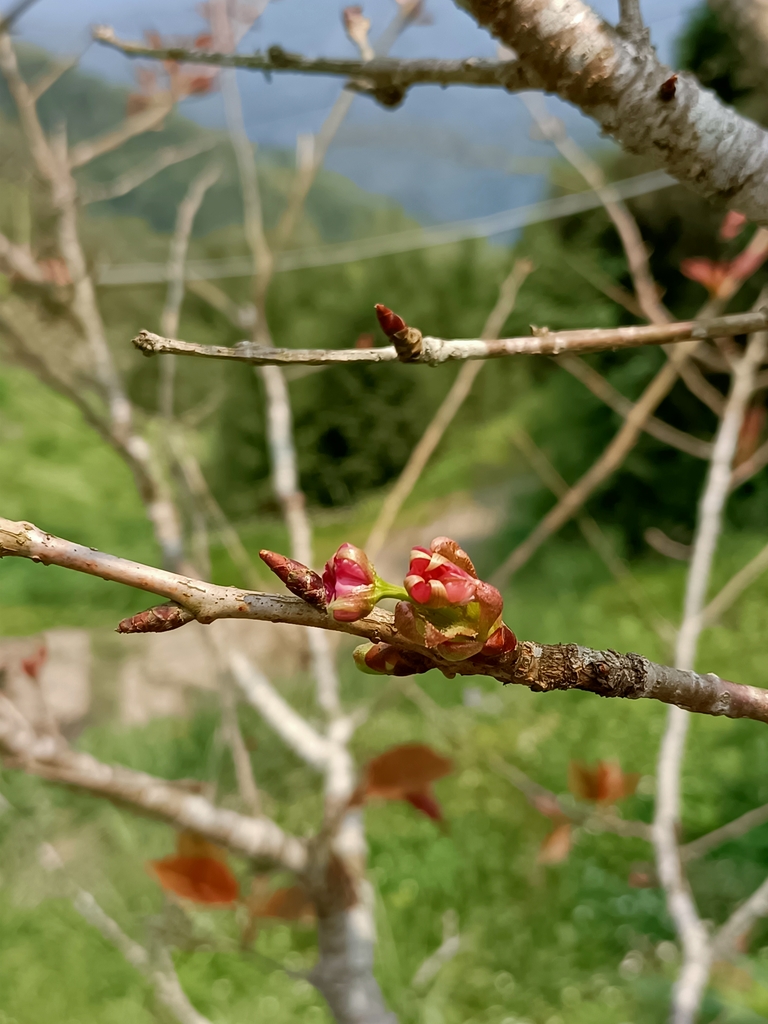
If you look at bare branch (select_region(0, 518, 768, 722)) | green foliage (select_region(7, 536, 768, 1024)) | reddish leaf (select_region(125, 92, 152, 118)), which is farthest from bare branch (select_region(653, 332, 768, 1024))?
reddish leaf (select_region(125, 92, 152, 118))

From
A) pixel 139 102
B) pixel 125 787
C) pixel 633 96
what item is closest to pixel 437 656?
pixel 633 96

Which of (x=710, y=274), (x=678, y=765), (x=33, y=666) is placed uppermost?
(x=710, y=274)

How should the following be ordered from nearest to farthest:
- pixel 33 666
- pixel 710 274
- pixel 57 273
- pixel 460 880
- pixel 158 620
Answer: pixel 158 620
pixel 33 666
pixel 710 274
pixel 57 273
pixel 460 880

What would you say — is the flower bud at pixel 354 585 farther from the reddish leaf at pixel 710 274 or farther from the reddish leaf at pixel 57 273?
the reddish leaf at pixel 57 273

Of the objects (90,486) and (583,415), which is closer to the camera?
(583,415)

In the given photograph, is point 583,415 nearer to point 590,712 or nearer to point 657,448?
point 657,448

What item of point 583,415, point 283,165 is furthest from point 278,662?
point 283,165

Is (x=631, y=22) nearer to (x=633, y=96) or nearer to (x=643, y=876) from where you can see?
(x=633, y=96)
